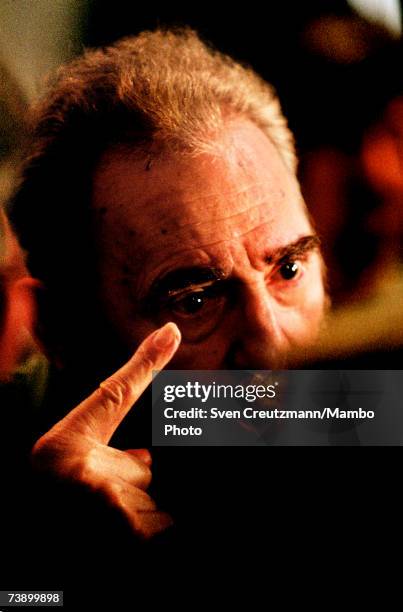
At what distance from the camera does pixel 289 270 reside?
989mm

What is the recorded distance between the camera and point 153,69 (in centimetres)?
95

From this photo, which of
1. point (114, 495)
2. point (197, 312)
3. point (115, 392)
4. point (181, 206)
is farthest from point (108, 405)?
point (181, 206)

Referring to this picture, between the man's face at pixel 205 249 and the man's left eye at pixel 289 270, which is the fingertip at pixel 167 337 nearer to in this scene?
the man's face at pixel 205 249

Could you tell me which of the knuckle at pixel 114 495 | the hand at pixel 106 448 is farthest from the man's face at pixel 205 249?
the knuckle at pixel 114 495

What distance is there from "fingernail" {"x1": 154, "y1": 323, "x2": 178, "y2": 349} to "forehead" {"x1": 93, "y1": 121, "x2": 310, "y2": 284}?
11 centimetres

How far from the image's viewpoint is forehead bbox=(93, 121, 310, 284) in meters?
0.87

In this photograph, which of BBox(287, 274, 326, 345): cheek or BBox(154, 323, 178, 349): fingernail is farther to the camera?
BBox(287, 274, 326, 345): cheek

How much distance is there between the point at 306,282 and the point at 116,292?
0.36 meters

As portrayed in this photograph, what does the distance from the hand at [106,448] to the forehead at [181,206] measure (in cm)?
17

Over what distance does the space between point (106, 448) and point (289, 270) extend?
45 cm

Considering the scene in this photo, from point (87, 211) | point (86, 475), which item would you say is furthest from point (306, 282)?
point (86, 475)

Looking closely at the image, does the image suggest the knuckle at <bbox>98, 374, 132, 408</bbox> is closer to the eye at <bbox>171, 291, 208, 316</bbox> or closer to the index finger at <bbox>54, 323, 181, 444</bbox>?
the index finger at <bbox>54, 323, 181, 444</bbox>

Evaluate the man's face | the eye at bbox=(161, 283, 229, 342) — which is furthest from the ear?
the eye at bbox=(161, 283, 229, 342)

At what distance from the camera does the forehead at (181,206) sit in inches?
34.1
